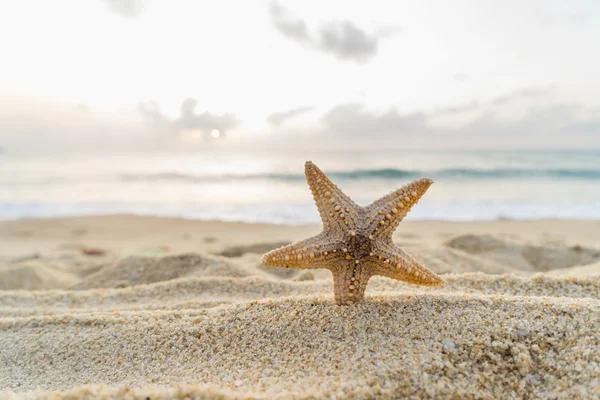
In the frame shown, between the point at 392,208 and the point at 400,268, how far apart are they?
434mm

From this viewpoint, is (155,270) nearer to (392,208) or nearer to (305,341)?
(305,341)

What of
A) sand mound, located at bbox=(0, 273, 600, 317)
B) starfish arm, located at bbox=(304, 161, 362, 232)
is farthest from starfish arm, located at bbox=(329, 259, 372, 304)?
sand mound, located at bbox=(0, 273, 600, 317)

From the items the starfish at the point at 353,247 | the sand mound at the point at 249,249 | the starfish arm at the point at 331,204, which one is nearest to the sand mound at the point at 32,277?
the sand mound at the point at 249,249

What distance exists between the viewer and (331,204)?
2768 millimetres

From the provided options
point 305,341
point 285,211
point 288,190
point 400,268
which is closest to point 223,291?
point 305,341

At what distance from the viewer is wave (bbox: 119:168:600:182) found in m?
22.2

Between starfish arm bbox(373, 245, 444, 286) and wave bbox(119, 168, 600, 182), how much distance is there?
1872cm

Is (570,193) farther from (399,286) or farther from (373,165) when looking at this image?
(399,286)

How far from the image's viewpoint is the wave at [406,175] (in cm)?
2217

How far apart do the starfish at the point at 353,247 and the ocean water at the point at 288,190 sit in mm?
8284

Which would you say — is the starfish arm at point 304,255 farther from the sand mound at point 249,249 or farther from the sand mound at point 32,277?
the sand mound at point 249,249

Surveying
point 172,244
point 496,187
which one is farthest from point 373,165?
point 172,244

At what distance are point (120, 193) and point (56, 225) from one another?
6.45 meters

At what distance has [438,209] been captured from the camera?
41.7 feet
